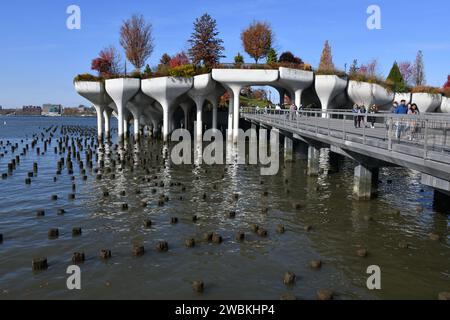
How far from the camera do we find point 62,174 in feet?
87.6

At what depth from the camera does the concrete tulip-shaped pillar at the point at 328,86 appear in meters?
46.3

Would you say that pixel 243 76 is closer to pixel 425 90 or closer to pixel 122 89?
pixel 122 89

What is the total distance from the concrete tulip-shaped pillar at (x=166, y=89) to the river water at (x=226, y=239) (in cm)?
2411

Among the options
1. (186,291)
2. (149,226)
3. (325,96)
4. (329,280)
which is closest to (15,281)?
(186,291)

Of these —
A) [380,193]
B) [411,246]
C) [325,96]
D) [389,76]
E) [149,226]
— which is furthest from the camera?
[389,76]

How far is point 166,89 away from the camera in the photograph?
46.0 meters

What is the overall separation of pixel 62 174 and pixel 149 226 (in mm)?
14395

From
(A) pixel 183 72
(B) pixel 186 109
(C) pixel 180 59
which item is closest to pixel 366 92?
(A) pixel 183 72

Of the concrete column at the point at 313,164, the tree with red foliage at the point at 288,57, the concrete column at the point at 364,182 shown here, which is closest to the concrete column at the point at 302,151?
the concrete column at the point at 313,164

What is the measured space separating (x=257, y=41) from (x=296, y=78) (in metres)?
20.3

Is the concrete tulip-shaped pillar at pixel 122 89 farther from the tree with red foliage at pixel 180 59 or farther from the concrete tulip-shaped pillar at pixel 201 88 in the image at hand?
the tree with red foliage at pixel 180 59

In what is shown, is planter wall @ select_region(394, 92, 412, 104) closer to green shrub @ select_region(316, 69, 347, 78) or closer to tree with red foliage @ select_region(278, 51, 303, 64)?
green shrub @ select_region(316, 69, 347, 78)

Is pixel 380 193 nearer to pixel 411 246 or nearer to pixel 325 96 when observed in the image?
pixel 411 246
